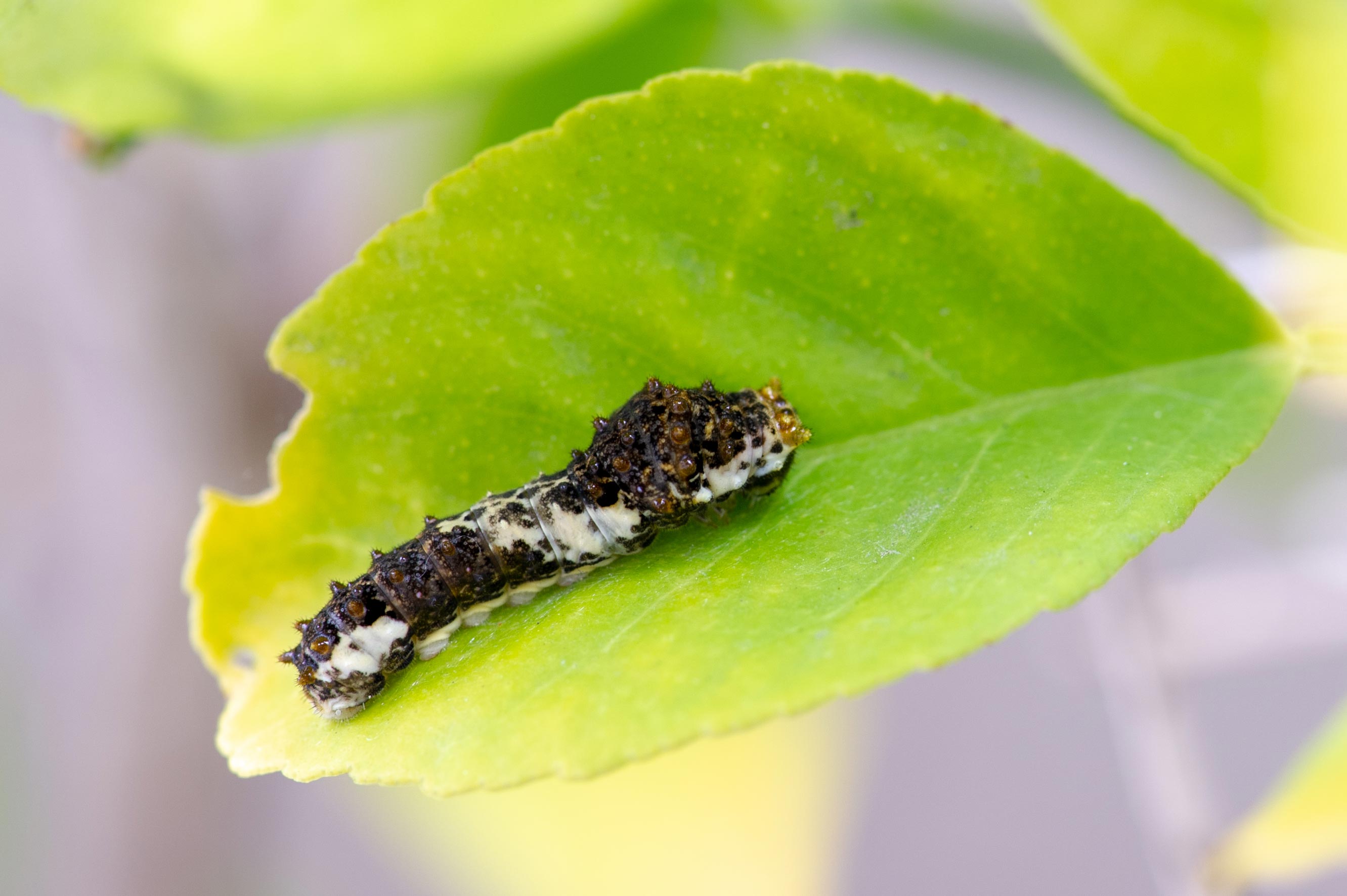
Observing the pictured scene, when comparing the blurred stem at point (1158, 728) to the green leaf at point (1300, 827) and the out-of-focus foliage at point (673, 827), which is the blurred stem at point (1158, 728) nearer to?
the green leaf at point (1300, 827)

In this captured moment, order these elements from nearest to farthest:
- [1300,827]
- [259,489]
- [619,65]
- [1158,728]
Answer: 1. [1300,827]
2. [619,65]
3. [1158,728]
4. [259,489]

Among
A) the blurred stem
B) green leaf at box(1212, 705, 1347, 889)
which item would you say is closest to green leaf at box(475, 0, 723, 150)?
the blurred stem

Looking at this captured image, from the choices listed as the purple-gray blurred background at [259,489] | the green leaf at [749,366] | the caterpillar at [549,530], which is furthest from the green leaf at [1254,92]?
the caterpillar at [549,530]

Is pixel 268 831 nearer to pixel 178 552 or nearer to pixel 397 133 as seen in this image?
pixel 178 552

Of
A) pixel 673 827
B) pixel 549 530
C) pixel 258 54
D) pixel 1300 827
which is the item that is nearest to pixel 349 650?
pixel 549 530

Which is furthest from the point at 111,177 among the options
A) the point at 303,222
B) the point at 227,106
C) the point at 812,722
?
the point at 812,722

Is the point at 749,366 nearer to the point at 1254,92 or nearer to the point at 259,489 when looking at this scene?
the point at 1254,92
